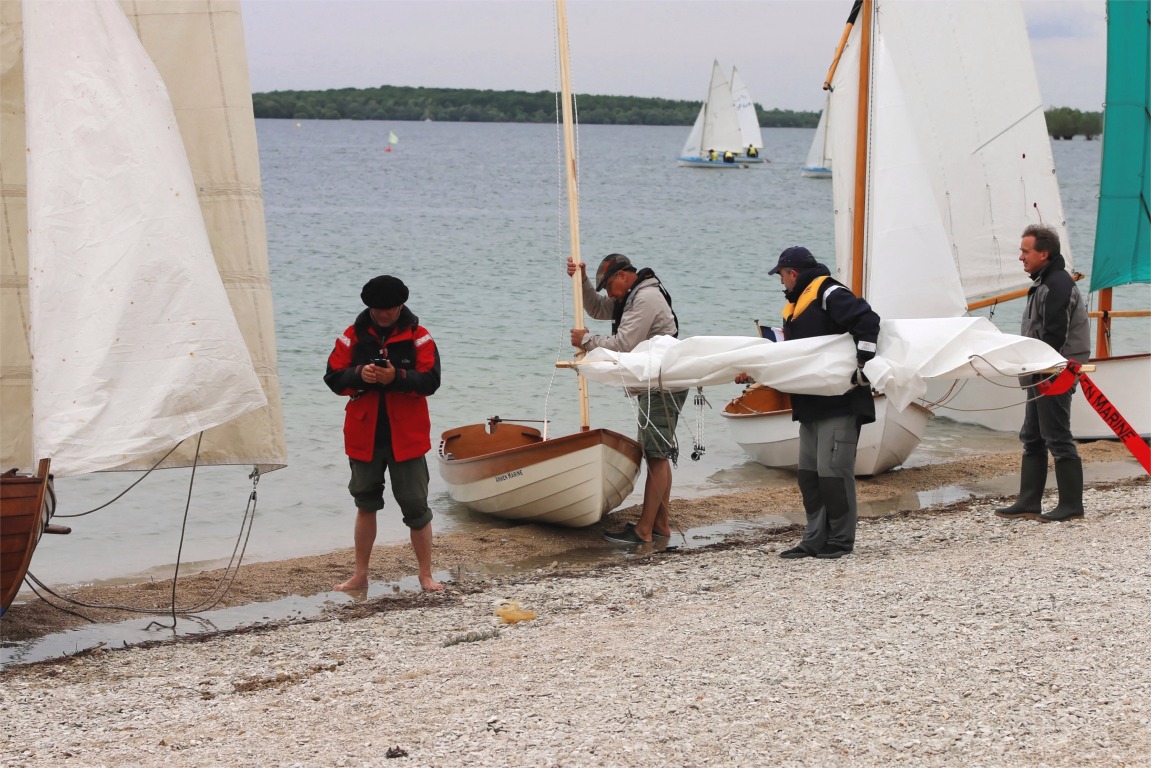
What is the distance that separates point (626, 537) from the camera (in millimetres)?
8906

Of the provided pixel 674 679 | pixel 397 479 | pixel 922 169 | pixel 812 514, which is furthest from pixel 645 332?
pixel 922 169

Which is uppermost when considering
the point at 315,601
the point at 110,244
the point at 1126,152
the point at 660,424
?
the point at 110,244

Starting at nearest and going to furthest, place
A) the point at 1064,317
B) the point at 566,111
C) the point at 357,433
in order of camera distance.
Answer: the point at 357,433
the point at 1064,317
the point at 566,111

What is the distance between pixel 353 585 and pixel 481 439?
8.82 feet

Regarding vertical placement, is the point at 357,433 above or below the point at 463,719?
above

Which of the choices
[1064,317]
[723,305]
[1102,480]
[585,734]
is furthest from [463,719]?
[723,305]

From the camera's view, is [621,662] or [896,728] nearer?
[896,728]

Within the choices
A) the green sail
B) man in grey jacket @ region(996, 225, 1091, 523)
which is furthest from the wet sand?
the green sail

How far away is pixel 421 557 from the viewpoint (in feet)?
23.7

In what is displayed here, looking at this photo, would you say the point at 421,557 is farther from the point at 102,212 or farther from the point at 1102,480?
the point at 1102,480

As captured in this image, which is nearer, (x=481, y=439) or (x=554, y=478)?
(x=554, y=478)

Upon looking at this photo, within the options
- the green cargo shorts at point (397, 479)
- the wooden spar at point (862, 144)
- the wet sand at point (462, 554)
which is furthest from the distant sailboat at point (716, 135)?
the green cargo shorts at point (397, 479)

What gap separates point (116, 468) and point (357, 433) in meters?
1.31

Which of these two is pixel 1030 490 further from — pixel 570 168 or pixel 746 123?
pixel 746 123
